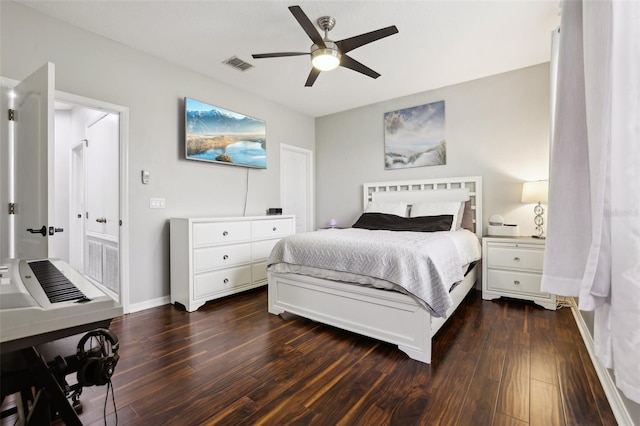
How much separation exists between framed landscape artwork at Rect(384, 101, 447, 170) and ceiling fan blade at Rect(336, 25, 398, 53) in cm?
207

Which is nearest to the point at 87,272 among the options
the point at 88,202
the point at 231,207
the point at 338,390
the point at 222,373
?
the point at 88,202

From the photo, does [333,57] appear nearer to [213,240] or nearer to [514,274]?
[213,240]

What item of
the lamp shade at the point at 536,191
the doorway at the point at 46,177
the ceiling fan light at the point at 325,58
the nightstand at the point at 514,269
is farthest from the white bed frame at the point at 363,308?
the ceiling fan light at the point at 325,58

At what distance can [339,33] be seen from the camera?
2.60 m

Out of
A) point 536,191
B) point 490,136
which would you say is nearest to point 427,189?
point 490,136

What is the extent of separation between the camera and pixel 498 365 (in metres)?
1.81

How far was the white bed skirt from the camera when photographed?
6.23 feet

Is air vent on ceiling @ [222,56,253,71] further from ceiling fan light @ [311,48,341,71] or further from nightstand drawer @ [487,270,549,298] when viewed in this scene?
nightstand drawer @ [487,270,549,298]

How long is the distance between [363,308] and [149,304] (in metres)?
2.23

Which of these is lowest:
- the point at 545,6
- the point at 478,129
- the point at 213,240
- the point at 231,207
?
the point at 213,240

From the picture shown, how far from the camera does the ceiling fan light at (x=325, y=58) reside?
2.26 m

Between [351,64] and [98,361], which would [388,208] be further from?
[98,361]

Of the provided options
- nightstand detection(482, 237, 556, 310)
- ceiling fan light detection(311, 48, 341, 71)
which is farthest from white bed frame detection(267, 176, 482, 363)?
ceiling fan light detection(311, 48, 341, 71)

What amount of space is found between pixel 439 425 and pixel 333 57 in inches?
98.3
